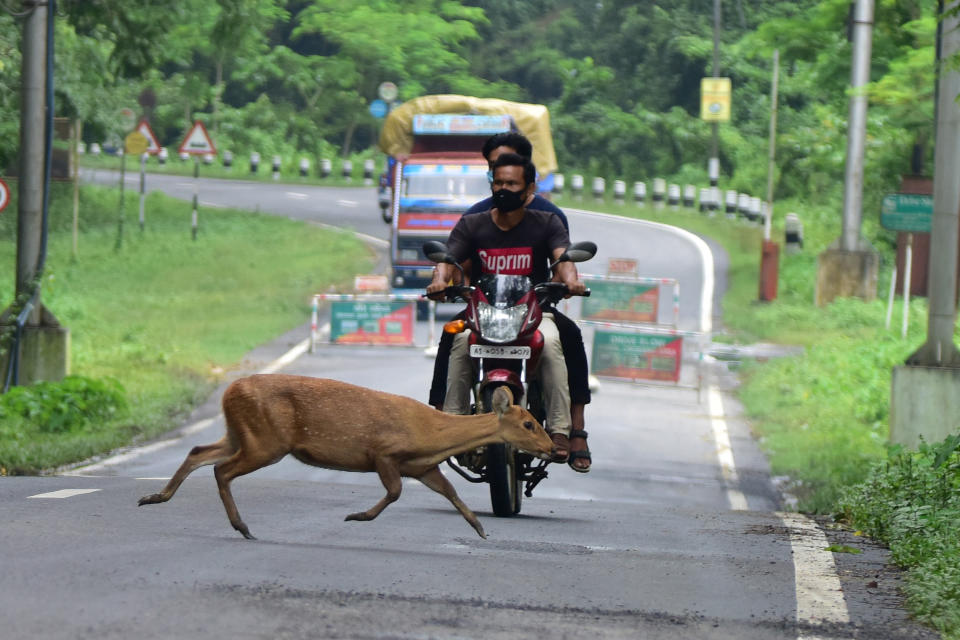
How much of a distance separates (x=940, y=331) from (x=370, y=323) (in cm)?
1192

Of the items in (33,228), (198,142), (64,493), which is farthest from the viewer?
(198,142)

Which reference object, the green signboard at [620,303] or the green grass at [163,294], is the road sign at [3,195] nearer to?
the green grass at [163,294]

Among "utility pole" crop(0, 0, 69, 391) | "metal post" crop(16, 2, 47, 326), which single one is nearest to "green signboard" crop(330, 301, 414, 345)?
"utility pole" crop(0, 0, 69, 391)

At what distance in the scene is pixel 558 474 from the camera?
1603 centimetres

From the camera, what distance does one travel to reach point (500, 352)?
8.90m

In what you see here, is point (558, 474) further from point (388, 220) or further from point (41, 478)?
point (388, 220)

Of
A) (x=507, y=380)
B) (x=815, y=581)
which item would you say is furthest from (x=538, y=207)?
(x=815, y=581)

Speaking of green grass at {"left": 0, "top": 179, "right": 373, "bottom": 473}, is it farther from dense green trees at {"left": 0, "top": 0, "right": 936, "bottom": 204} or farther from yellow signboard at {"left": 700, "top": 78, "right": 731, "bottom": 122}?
yellow signboard at {"left": 700, "top": 78, "right": 731, "bottom": 122}

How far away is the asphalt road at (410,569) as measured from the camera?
615 cm

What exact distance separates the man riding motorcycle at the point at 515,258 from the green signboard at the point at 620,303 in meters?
18.1

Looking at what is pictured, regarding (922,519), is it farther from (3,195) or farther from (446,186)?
(446,186)

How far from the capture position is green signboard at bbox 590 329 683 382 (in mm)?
22609

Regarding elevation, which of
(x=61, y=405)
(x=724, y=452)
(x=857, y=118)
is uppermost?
(x=857, y=118)

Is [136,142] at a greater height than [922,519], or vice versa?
[136,142]
